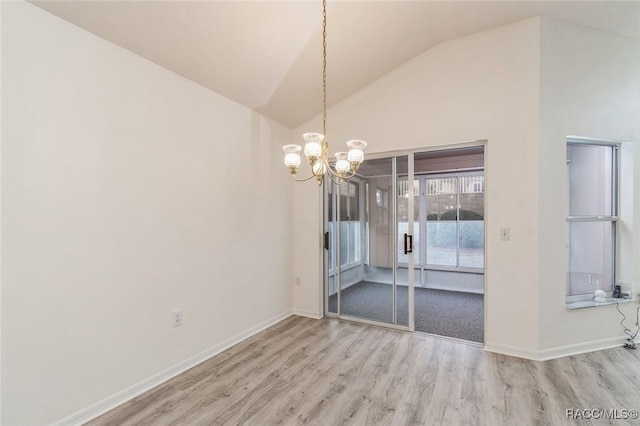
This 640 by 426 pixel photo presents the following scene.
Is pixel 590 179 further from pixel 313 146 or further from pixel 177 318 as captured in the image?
pixel 177 318

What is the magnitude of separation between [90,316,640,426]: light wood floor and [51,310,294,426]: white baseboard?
0.19 feet

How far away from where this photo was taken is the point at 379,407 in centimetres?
212

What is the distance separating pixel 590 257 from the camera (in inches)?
124

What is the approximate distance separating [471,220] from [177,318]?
520 cm

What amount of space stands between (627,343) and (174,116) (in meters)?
5.02

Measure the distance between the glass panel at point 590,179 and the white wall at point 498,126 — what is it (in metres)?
0.72

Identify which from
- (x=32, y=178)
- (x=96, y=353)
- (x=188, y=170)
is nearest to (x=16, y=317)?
(x=96, y=353)

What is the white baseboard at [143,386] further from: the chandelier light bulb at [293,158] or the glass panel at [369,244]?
the chandelier light bulb at [293,158]

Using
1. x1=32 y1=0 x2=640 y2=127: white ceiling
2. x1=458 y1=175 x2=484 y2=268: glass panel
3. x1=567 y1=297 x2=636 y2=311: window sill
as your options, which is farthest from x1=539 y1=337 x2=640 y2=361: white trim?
x1=32 y1=0 x2=640 y2=127: white ceiling

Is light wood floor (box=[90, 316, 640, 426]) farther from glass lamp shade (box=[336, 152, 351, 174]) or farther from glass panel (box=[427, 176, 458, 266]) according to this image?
glass panel (box=[427, 176, 458, 266])

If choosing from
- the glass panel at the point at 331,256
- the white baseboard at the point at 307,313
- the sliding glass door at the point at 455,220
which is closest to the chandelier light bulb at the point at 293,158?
the glass panel at the point at 331,256

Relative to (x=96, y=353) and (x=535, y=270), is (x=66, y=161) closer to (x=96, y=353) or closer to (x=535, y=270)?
(x=96, y=353)

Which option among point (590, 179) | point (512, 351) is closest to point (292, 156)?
point (512, 351)

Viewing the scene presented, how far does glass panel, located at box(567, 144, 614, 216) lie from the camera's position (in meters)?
3.10
